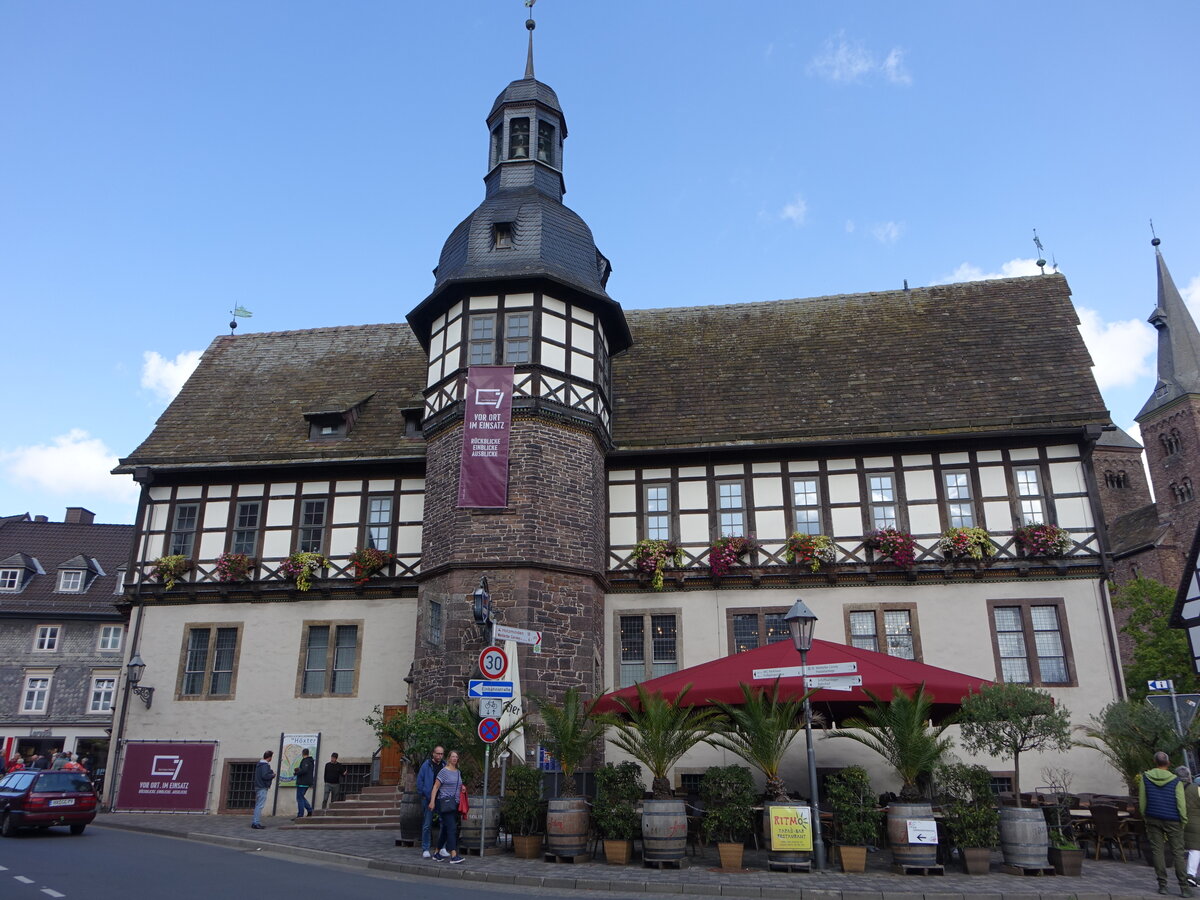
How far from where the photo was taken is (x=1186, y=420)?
2365 inches

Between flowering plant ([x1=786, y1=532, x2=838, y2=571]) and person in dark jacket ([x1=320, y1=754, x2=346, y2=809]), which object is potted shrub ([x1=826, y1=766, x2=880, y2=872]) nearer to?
flowering plant ([x1=786, y1=532, x2=838, y2=571])

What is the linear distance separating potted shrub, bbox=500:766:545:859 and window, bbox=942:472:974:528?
11.7 metres

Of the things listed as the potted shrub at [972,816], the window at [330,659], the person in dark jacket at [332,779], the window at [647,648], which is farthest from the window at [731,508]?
the person in dark jacket at [332,779]

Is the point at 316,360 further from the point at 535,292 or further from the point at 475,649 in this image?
the point at 475,649

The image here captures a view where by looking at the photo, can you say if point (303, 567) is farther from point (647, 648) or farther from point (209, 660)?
point (647, 648)

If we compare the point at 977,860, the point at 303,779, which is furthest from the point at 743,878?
the point at 303,779

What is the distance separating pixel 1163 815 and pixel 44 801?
1687 cm

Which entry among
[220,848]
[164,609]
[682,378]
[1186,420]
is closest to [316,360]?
[164,609]

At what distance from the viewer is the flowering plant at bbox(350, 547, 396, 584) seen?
73.9 ft

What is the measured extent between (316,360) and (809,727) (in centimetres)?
2005

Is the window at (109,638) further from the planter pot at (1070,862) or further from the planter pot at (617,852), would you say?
the planter pot at (1070,862)

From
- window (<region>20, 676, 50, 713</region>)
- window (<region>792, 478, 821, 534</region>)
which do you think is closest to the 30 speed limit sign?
window (<region>792, 478, 821, 534</region>)

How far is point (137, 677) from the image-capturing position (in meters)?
22.8

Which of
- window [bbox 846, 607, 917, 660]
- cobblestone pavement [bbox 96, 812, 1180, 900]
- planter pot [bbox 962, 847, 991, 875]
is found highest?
window [bbox 846, 607, 917, 660]
